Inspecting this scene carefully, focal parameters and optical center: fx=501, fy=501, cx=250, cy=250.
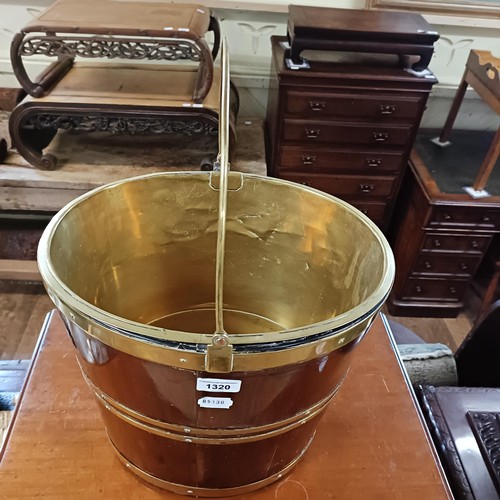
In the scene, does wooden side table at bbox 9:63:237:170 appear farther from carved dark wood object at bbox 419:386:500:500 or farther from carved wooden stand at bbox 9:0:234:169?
carved dark wood object at bbox 419:386:500:500

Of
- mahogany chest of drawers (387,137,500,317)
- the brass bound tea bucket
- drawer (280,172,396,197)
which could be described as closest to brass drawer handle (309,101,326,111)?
drawer (280,172,396,197)

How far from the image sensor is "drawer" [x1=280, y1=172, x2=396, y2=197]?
176 centimetres

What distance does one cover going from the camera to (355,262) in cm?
74

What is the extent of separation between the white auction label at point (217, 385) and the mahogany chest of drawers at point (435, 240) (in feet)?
4.35

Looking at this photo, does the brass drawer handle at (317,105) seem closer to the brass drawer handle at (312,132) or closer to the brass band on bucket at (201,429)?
the brass drawer handle at (312,132)

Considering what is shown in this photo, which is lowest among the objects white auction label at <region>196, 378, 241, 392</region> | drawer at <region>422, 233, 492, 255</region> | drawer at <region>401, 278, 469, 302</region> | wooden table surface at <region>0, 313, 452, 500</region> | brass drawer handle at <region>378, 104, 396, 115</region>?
drawer at <region>401, 278, 469, 302</region>

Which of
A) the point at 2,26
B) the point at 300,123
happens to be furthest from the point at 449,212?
the point at 2,26

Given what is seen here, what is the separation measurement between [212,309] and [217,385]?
1.28 feet

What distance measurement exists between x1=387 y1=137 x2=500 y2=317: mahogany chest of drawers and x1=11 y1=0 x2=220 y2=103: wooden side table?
85 centimetres

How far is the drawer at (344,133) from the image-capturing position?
164 cm

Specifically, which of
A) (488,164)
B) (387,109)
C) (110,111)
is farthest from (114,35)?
(488,164)

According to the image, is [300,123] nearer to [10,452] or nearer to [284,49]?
[284,49]

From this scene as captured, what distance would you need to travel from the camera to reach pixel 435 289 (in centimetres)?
192

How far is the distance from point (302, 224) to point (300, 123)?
90 centimetres
